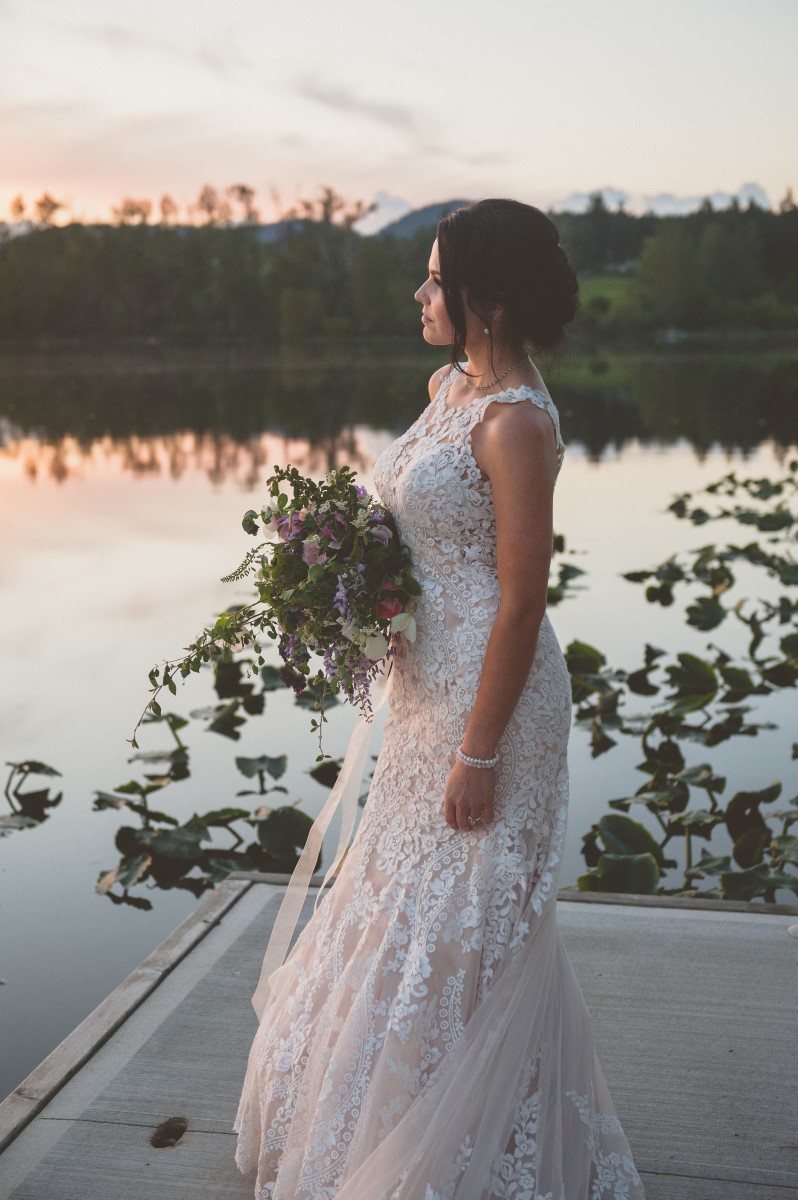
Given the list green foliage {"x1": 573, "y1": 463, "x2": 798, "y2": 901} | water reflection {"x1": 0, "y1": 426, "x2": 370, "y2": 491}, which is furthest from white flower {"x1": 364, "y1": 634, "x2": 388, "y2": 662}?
water reflection {"x1": 0, "y1": 426, "x2": 370, "y2": 491}

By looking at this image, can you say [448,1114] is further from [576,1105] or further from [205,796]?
[205,796]

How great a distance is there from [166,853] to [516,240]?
3.35m

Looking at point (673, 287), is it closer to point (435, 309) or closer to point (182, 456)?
point (182, 456)

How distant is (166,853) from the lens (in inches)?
194

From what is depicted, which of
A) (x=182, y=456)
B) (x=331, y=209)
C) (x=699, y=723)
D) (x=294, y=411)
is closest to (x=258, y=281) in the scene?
(x=331, y=209)

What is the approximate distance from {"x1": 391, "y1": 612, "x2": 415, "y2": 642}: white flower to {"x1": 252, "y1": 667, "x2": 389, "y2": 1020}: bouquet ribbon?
0.24 m

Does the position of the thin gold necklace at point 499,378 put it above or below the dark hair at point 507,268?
below

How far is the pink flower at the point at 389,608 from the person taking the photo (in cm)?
244

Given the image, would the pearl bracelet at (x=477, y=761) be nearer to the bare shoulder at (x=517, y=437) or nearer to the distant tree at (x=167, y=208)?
the bare shoulder at (x=517, y=437)

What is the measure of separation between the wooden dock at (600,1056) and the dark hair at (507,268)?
69.6 inches

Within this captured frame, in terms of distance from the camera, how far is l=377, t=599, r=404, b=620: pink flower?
2443 millimetres

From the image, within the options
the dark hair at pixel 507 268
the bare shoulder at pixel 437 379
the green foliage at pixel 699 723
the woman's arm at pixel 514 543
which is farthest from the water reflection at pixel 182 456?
the woman's arm at pixel 514 543

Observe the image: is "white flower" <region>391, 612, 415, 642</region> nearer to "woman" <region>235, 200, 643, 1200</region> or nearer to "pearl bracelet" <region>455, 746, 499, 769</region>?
"woman" <region>235, 200, 643, 1200</region>

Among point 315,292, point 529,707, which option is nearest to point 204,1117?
point 529,707
